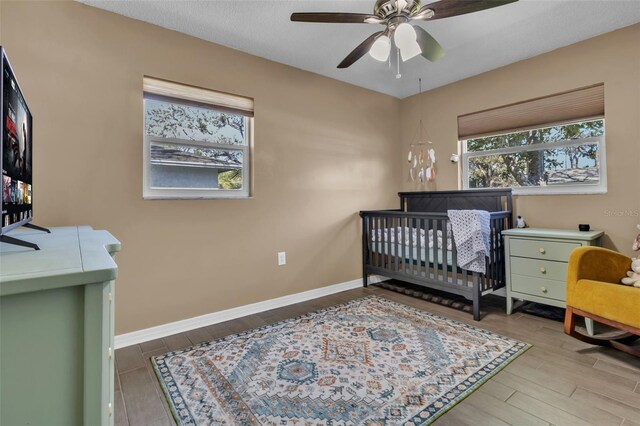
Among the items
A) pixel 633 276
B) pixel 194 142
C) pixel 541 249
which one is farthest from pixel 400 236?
pixel 194 142

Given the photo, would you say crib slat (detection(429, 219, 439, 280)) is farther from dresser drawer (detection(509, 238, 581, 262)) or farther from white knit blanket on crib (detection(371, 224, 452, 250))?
dresser drawer (detection(509, 238, 581, 262))

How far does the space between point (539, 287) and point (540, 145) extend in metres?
1.32

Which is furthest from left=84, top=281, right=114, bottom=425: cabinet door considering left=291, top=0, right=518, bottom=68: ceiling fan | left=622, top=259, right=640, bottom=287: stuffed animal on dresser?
left=622, top=259, right=640, bottom=287: stuffed animal on dresser

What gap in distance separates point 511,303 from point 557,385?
1.05m

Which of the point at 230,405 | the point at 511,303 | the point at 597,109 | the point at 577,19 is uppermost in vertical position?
the point at 577,19

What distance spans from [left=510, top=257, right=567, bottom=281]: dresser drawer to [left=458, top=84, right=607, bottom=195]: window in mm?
729

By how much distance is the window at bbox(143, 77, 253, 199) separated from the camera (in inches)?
90.2

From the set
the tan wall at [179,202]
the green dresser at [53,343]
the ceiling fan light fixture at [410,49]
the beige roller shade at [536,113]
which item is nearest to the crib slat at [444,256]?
the tan wall at [179,202]

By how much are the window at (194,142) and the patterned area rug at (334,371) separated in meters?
1.20

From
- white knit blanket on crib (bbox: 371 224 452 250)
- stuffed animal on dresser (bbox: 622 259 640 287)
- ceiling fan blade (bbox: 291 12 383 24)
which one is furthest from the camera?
white knit blanket on crib (bbox: 371 224 452 250)

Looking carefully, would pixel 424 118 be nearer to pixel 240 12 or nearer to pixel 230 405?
pixel 240 12

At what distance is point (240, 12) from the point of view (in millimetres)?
2084

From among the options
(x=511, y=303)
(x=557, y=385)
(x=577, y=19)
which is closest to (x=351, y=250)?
(x=511, y=303)

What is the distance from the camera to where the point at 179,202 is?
7.62 ft
